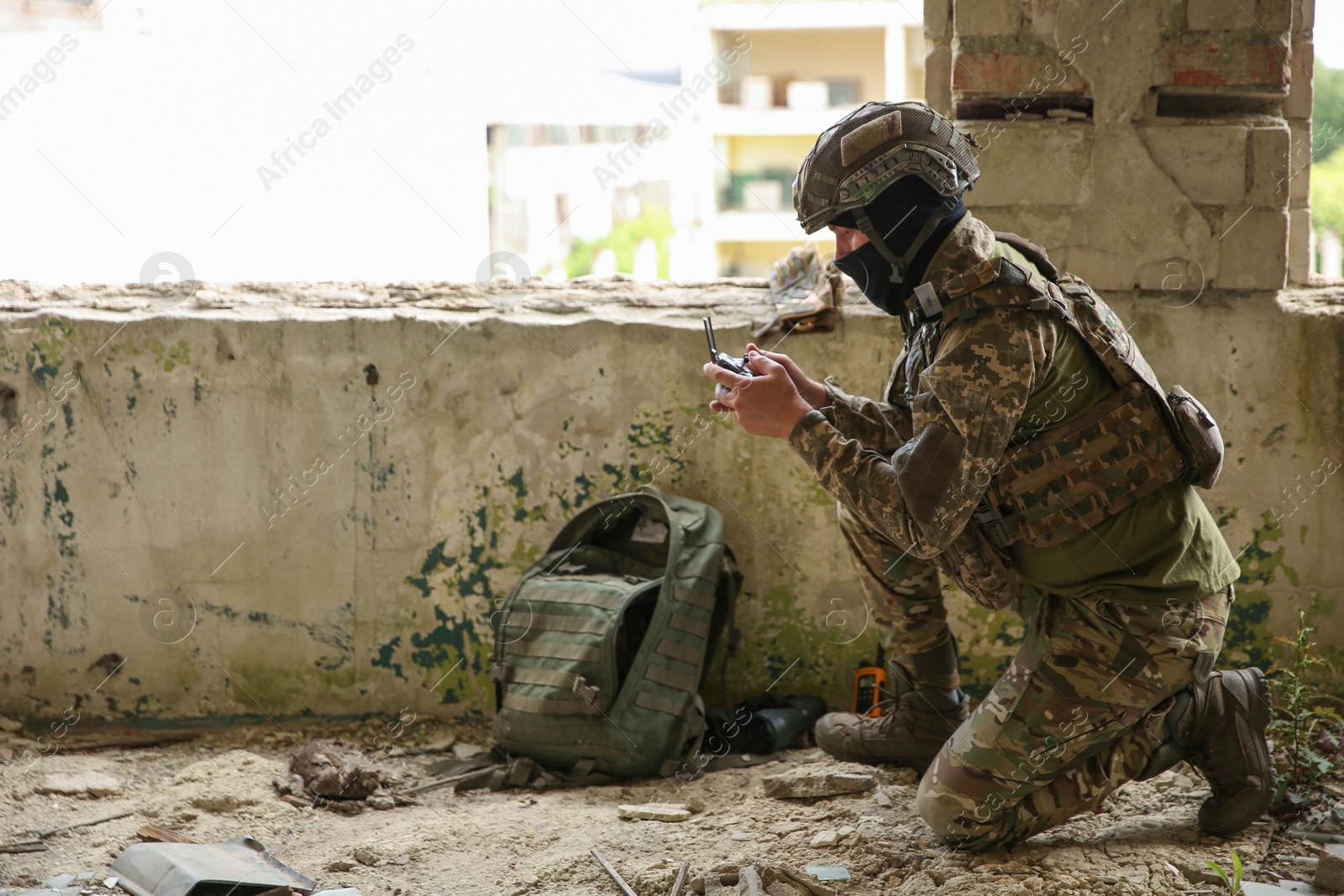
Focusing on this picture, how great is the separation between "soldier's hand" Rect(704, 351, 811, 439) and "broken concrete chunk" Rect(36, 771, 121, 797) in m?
1.53

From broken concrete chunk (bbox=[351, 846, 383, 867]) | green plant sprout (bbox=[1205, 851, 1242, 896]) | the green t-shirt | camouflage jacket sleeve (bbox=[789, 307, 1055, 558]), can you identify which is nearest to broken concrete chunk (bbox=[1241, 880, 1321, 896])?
green plant sprout (bbox=[1205, 851, 1242, 896])

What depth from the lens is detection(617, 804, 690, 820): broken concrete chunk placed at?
1832mm

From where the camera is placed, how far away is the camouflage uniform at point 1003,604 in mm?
1407

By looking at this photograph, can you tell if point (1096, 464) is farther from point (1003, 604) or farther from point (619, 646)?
point (619, 646)

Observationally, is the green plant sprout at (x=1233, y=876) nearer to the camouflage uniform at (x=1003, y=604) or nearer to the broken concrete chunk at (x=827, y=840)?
the camouflage uniform at (x=1003, y=604)

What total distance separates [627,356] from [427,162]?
630 centimetres

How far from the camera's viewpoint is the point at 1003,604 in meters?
1.71

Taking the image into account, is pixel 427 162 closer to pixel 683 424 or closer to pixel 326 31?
pixel 326 31

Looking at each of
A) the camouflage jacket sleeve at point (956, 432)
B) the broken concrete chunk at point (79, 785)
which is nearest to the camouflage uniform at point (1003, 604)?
the camouflage jacket sleeve at point (956, 432)

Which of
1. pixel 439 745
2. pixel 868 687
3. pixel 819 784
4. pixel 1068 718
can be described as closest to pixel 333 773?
pixel 439 745

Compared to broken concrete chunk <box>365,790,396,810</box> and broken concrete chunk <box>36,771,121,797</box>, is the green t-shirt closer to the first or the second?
broken concrete chunk <box>365,790,396,810</box>

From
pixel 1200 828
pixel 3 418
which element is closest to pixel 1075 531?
pixel 1200 828

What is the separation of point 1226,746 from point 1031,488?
1.87ft

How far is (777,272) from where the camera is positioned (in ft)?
7.60
